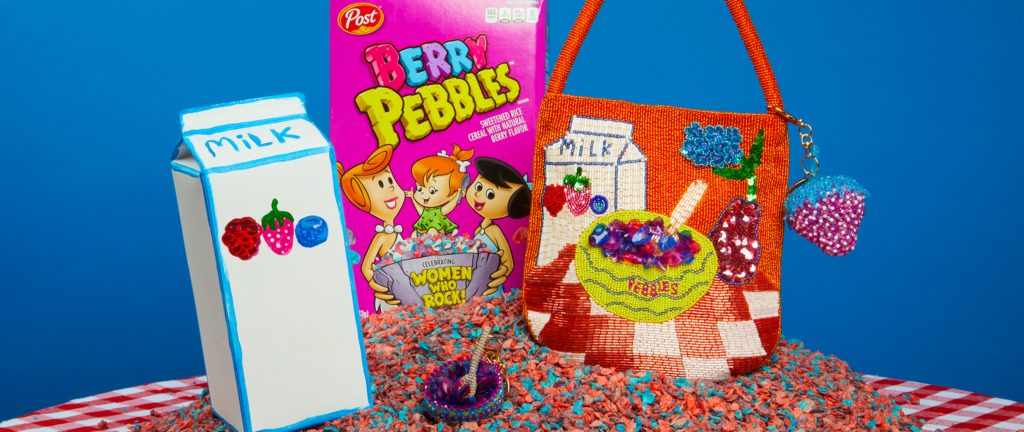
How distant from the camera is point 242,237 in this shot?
3.55ft

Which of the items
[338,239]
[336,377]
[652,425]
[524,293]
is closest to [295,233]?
[338,239]

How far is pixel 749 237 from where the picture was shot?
56.2 inches

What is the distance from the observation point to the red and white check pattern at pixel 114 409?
1.58 metres

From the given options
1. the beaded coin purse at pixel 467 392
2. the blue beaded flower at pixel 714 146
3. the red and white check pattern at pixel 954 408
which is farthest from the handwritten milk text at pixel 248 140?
the red and white check pattern at pixel 954 408

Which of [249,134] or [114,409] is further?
[114,409]

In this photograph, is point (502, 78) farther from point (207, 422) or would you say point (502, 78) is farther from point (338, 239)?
point (207, 422)

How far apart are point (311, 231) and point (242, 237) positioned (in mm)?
101

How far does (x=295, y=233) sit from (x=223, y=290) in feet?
0.43

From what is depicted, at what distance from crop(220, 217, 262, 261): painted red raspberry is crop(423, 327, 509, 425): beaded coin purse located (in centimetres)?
37

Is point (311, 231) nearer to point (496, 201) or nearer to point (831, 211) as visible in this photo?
point (496, 201)

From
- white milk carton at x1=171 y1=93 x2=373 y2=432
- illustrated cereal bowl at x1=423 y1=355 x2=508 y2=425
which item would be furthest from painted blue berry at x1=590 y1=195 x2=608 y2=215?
white milk carton at x1=171 y1=93 x2=373 y2=432

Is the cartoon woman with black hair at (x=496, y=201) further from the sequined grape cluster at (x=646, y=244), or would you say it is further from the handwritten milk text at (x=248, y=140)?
the handwritten milk text at (x=248, y=140)

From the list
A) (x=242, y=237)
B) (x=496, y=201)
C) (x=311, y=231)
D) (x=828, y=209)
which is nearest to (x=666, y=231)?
(x=828, y=209)

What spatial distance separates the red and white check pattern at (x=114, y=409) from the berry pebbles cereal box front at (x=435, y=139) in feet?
1.72
